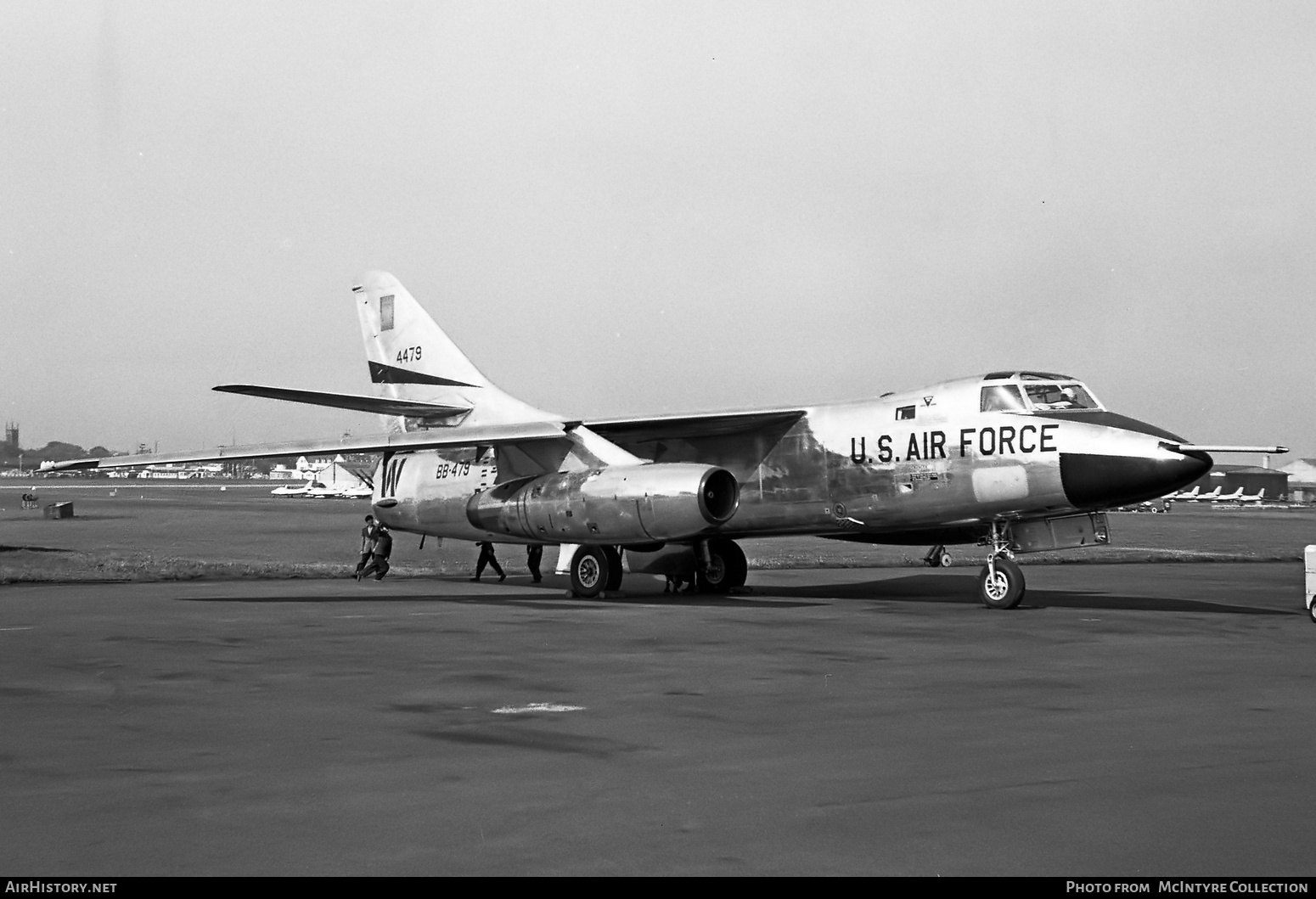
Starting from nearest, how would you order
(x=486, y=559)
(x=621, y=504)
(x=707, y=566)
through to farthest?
(x=621, y=504), (x=707, y=566), (x=486, y=559)

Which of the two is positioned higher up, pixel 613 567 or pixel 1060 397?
pixel 1060 397

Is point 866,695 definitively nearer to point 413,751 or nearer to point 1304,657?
point 413,751

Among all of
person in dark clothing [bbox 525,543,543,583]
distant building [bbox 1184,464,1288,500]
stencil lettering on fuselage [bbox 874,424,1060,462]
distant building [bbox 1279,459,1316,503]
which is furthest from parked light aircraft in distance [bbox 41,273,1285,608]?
distant building [bbox 1279,459,1316,503]

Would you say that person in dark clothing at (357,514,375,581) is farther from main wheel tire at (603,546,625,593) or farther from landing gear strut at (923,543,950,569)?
landing gear strut at (923,543,950,569)

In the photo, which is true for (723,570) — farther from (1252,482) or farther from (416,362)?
(1252,482)

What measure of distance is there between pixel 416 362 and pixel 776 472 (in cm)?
937

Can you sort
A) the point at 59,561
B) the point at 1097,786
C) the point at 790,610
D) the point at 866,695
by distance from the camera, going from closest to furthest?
the point at 1097,786
the point at 866,695
the point at 790,610
the point at 59,561

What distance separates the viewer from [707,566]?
79.5 feet

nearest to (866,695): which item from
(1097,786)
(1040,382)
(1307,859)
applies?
(1097,786)

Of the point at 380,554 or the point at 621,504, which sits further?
the point at 380,554

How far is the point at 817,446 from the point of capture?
21188 mm

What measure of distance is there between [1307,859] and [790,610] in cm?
1382

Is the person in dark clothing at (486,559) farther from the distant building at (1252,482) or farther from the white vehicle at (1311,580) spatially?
the distant building at (1252,482)

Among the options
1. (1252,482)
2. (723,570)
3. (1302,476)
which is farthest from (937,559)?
(1302,476)
